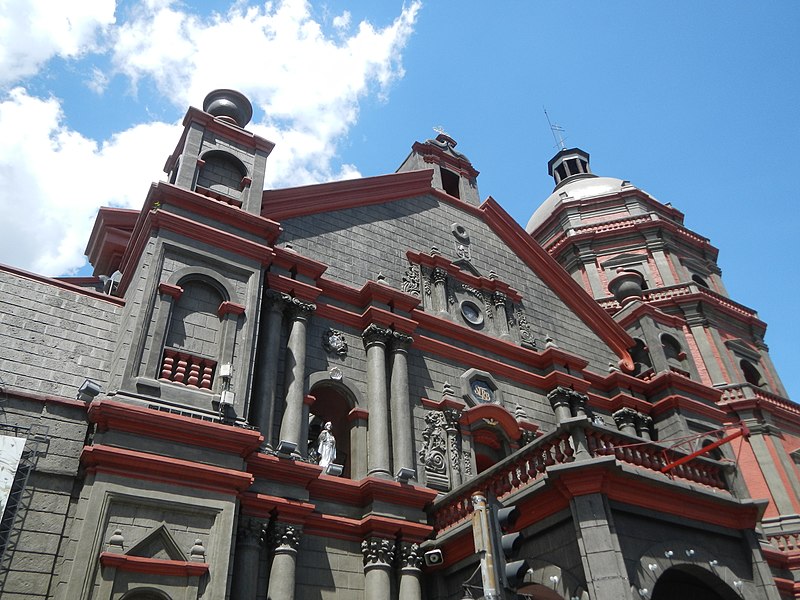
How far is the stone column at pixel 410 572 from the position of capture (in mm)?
13242

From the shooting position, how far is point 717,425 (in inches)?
820

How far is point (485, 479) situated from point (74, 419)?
7386 mm

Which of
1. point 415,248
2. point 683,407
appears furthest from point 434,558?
point 683,407

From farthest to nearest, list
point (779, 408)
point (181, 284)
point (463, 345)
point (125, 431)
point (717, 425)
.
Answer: point (779, 408) → point (717, 425) → point (463, 345) → point (181, 284) → point (125, 431)

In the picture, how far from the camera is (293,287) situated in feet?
52.0

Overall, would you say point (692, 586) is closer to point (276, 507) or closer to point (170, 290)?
point (276, 507)

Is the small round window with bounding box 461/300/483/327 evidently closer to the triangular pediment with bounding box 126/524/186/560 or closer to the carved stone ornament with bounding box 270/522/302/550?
the carved stone ornament with bounding box 270/522/302/550

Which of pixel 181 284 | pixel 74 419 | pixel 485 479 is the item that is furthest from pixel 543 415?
pixel 74 419

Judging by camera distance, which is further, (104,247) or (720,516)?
(104,247)

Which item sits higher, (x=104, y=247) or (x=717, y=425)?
(x=104, y=247)

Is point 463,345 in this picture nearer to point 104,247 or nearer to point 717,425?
point 717,425

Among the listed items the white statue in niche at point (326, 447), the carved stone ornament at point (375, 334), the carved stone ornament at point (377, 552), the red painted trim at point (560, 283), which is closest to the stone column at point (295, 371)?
the white statue in niche at point (326, 447)

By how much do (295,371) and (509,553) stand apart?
8.64 metres

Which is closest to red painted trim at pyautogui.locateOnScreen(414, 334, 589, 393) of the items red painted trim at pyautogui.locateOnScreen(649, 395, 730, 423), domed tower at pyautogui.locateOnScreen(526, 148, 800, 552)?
red painted trim at pyautogui.locateOnScreen(649, 395, 730, 423)
